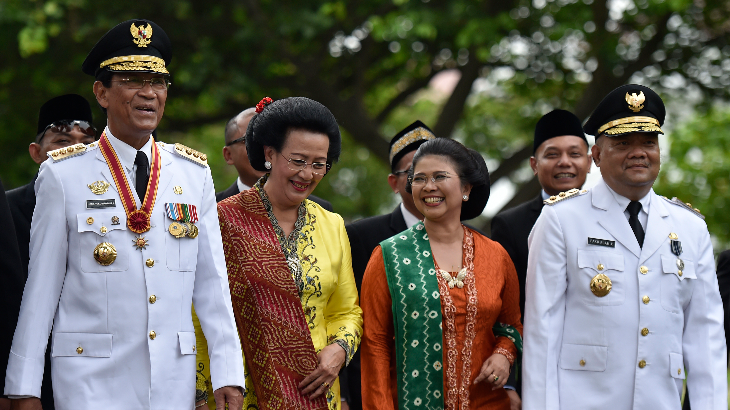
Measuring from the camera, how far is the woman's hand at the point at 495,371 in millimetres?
4305

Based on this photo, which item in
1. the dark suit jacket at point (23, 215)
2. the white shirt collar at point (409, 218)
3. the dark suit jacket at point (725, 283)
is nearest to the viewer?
the dark suit jacket at point (23, 215)

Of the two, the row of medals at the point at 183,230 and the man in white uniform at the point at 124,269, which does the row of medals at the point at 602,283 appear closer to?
the man in white uniform at the point at 124,269

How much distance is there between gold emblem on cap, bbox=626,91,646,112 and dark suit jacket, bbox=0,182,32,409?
3053 mm

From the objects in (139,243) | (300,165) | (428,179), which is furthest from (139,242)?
(428,179)

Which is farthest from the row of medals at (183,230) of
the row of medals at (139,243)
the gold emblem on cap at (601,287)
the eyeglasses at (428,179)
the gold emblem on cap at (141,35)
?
the gold emblem on cap at (601,287)

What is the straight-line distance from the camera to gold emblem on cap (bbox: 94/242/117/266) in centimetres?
373

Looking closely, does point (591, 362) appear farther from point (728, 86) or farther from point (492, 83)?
point (492, 83)

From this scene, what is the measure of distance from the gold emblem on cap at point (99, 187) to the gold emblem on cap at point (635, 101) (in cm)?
264

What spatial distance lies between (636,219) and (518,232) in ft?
3.74

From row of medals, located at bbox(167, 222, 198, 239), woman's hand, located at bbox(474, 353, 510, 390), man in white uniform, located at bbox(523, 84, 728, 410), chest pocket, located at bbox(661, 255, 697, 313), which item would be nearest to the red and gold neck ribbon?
row of medals, located at bbox(167, 222, 198, 239)

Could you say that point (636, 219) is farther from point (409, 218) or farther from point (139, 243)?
point (139, 243)

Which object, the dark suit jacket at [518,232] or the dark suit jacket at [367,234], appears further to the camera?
the dark suit jacket at [367,234]

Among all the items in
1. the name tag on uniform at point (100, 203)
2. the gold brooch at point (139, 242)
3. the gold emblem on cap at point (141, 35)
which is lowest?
the gold brooch at point (139, 242)

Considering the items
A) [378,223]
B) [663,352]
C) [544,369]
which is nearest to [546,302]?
[544,369]
